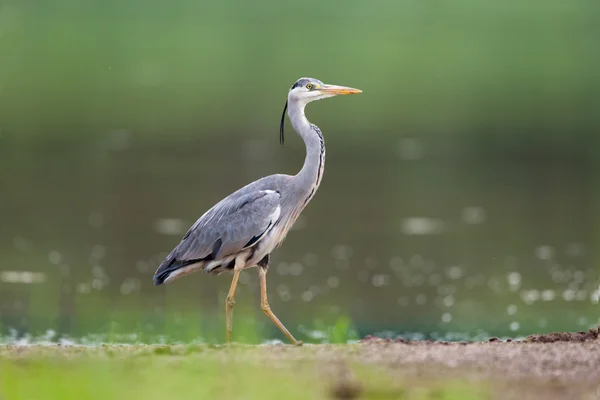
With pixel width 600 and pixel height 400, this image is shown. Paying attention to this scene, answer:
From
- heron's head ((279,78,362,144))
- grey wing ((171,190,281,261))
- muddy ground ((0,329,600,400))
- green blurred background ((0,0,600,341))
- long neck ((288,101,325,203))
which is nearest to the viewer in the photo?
muddy ground ((0,329,600,400))

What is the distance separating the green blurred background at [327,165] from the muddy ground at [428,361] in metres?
0.30

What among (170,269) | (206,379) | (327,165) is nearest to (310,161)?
(170,269)

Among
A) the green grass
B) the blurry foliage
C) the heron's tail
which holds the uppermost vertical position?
the green grass

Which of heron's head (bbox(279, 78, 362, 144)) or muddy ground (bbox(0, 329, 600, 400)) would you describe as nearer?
muddy ground (bbox(0, 329, 600, 400))

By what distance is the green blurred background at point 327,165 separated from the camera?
→ 11891mm

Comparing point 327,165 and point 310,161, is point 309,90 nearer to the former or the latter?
point 310,161

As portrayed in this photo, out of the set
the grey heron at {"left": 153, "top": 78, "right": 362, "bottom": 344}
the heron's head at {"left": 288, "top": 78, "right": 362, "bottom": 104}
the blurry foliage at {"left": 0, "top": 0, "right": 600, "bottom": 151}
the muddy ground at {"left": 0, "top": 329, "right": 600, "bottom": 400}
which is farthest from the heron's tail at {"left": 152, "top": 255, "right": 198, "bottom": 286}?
the blurry foliage at {"left": 0, "top": 0, "right": 600, "bottom": 151}

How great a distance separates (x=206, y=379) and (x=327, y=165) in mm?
14302

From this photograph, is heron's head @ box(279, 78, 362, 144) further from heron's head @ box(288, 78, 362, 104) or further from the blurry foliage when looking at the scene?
the blurry foliage

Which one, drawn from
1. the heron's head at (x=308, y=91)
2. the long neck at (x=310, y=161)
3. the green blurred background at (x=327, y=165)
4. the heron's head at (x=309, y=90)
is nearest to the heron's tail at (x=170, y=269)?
the green blurred background at (x=327, y=165)

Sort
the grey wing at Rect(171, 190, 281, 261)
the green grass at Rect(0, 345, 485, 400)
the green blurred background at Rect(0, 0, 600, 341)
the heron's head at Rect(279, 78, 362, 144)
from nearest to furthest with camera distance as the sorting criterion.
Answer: the green grass at Rect(0, 345, 485, 400) < the grey wing at Rect(171, 190, 281, 261) < the heron's head at Rect(279, 78, 362, 144) < the green blurred background at Rect(0, 0, 600, 341)

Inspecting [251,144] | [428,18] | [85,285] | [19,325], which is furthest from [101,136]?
[428,18]

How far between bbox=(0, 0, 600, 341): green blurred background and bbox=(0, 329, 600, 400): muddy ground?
301 millimetres

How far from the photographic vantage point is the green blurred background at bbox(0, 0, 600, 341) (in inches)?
468
